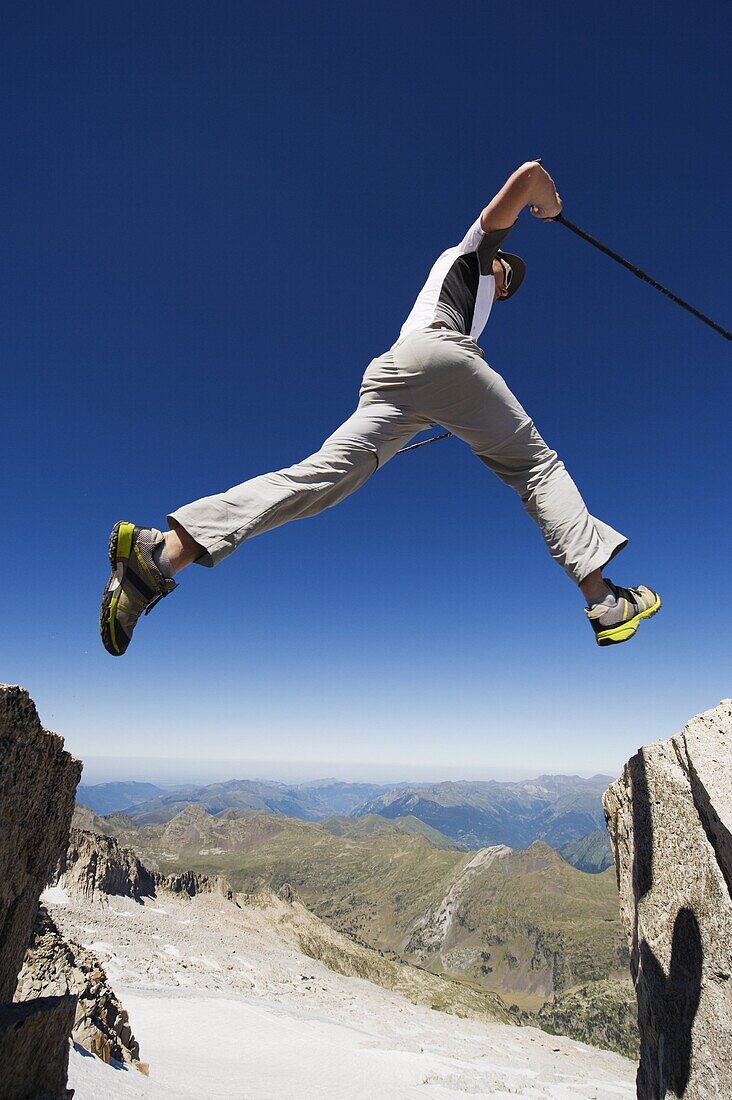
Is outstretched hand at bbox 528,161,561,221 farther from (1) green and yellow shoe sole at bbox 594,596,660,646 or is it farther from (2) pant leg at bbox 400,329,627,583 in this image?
(1) green and yellow shoe sole at bbox 594,596,660,646

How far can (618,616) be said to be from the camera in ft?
13.0

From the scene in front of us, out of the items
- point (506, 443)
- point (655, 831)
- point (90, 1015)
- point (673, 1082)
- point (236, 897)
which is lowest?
point (236, 897)

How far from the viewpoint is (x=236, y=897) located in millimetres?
107688

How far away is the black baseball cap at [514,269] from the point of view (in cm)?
514

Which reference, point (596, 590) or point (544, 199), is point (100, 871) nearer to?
point (596, 590)

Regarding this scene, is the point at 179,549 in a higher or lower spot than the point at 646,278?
lower

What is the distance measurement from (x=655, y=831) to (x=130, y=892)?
106m

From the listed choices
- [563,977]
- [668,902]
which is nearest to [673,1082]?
[668,902]

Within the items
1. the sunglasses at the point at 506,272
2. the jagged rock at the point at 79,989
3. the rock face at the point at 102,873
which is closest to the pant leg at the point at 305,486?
the sunglasses at the point at 506,272

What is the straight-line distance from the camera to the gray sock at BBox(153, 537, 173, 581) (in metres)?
3.31

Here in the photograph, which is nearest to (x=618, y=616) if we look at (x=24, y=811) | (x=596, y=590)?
(x=596, y=590)

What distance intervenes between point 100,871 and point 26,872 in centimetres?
10111

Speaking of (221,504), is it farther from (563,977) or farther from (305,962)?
(563,977)

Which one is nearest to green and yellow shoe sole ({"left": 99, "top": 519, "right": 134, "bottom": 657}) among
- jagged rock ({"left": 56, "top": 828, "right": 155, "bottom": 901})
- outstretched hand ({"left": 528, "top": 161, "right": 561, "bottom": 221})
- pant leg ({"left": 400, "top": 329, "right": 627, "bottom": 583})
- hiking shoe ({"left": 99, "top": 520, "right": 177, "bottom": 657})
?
hiking shoe ({"left": 99, "top": 520, "right": 177, "bottom": 657})
